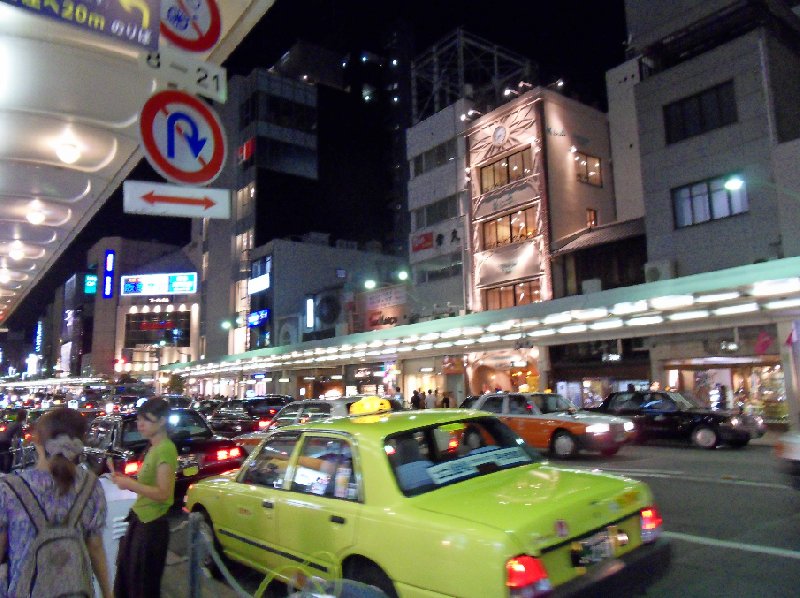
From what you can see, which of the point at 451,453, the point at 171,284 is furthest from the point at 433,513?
the point at 171,284

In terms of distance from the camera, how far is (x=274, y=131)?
191 feet

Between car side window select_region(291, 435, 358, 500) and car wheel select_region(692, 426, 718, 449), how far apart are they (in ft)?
47.7

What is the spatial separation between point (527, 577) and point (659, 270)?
70.8 feet

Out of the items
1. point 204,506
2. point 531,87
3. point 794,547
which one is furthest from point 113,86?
point 531,87

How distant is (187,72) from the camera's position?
18.4 ft

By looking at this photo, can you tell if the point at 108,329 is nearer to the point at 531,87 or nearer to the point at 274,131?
the point at 274,131

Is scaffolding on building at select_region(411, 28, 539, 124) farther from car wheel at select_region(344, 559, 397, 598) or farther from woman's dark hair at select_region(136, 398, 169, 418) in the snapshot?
car wheel at select_region(344, 559, 397, 598)

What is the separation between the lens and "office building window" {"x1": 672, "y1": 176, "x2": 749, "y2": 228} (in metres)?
21.6

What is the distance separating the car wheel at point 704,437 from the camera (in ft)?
53.2

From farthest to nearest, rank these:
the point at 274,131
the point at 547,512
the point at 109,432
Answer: the point at 274,131, the point at 109,432, the point at 547,512

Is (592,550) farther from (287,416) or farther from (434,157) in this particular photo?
(434,157)

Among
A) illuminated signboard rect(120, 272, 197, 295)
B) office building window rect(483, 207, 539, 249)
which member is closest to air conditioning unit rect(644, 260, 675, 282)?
office building window rect(483, 207, 539, 249)

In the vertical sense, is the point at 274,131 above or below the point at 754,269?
above

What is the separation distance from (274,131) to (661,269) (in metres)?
44.3
